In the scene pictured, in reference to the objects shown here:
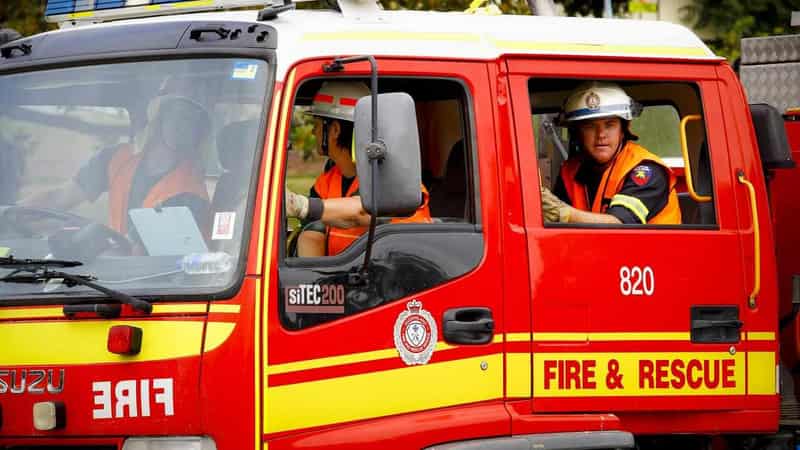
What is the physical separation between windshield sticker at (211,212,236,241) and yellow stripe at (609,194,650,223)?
165cm

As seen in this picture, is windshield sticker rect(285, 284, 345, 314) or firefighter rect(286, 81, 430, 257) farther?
firefighter rect(286, 81, 430, 257)

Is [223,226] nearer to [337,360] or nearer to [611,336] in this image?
Result: [337,360]

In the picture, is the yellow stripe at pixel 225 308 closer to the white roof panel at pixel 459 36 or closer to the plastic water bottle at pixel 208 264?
the plastic water bottle at pixel 208 264

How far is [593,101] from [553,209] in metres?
0.56

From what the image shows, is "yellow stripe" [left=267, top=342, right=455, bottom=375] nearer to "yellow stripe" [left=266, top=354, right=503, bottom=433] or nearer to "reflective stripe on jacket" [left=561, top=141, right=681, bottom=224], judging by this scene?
"yellow stripe" [left=266, top=354, right=503, bottom=433]

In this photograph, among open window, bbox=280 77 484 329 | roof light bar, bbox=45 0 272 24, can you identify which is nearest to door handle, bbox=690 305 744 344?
open window, bbox=280 77 484 329

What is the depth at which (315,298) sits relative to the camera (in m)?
4.59

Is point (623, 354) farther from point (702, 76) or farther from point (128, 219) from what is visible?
point (128, 219)

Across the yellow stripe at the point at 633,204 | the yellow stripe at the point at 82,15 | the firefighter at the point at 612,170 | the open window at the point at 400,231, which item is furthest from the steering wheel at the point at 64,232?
the yellow stripe at the point at 633,204

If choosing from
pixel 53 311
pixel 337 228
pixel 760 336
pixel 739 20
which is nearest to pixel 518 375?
pixel 337 228

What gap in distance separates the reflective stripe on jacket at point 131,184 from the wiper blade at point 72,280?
26 centimetres

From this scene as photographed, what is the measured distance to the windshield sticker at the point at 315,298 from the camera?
14.9 feet

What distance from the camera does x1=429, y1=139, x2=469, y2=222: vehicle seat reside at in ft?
16.5

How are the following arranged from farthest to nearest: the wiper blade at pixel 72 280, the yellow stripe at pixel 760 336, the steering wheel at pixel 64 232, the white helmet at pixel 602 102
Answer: the white helmet at pixel 602 102 → the yellow stripe at pixel 760 336 → the steering wheel at pixel 64 232 → the wiper blade at pixel 72 280
